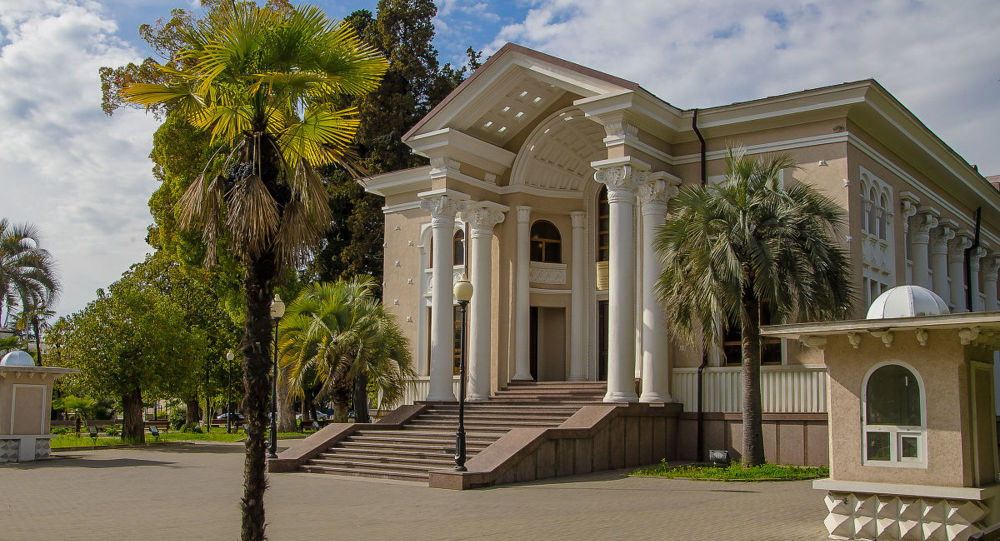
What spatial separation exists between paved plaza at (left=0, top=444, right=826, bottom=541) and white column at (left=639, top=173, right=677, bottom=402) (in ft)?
10.3

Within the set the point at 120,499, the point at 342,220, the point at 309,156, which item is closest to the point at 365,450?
the point at 120,499

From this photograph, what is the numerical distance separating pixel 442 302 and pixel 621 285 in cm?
530

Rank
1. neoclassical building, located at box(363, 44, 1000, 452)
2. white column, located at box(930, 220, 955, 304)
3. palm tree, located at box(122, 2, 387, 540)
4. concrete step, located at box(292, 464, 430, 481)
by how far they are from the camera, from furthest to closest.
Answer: white column, located at box(930, 220, 955, 304) < neoclassical building, located at box(363, 44, 1000, 452) < concrete step, located at box(292, 464, 430, 481) < palm tree, located at box(122, 2, 387, 540)

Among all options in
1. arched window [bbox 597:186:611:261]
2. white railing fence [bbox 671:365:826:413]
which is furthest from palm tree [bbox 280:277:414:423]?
white railing fence [bbox 671:365:826:413]

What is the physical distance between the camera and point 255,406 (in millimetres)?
8172

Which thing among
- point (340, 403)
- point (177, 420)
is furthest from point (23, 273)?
point (340, 403)

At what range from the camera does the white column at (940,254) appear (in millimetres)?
26172

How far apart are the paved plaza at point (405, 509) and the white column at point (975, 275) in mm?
16376

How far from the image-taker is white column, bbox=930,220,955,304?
1030 inches

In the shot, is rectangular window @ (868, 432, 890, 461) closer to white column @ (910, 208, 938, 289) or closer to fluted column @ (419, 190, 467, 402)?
fluted column @ (419, 190, 467, 402)

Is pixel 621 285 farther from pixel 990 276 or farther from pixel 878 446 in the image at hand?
pixel 990 276

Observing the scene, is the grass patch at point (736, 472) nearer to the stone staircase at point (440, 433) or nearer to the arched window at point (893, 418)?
the stone staircase at point (440, 433)

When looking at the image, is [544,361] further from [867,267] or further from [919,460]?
[919,460]

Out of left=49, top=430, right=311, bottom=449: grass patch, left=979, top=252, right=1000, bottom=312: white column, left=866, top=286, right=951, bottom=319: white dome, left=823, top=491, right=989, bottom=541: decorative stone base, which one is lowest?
left=49, top=430, right=311, bottom=449: grass patch
